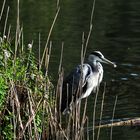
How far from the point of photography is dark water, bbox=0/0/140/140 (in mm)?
11867

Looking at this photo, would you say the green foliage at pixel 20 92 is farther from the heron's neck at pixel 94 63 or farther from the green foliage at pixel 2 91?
the heron's neck at pixel 94 63

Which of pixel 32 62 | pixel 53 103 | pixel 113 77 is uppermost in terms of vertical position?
pixel 32 62

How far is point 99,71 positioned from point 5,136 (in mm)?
4299

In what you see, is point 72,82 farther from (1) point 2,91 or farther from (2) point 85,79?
(1) point 2,91

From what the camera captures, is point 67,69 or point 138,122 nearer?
point 138,122

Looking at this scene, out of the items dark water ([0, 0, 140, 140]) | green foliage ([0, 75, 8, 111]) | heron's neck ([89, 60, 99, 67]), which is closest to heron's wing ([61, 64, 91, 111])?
heron's neck ([89, 60, 99, 67])

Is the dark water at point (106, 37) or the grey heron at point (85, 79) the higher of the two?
the grey heron at point (85, 79)

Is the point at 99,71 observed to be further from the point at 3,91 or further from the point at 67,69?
the point at 3,91

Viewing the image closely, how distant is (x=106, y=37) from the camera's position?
19188mm

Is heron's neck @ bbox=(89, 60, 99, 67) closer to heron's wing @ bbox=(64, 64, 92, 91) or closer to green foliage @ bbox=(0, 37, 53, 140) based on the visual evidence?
heron's wing @ bbox=(64, 64, 92, 91)

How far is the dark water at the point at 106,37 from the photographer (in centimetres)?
1187

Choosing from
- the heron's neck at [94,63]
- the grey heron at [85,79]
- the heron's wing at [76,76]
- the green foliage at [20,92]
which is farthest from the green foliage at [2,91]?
the heron's neck at [94,63]

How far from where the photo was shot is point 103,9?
24953 millimetres

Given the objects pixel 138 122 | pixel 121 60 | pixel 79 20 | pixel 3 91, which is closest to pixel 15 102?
pixel 3 91
